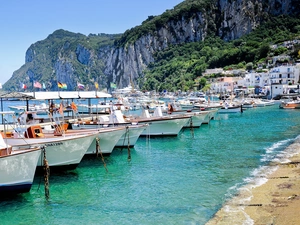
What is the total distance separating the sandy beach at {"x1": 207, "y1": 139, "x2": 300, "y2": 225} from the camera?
1551cm

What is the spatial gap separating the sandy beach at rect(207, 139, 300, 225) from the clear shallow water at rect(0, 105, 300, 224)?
2.60 ft

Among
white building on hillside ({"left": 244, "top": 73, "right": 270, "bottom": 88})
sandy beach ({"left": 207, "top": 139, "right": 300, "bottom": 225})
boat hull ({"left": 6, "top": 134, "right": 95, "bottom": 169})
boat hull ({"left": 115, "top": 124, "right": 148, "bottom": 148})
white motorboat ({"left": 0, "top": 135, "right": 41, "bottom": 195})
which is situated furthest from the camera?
white building on hillside ({"left": 244, "top": 73, "right": 270, "bottom": 88})

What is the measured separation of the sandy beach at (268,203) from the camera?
1551 centimetres

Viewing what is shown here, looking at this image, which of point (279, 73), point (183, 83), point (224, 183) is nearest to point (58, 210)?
point (224, 183)

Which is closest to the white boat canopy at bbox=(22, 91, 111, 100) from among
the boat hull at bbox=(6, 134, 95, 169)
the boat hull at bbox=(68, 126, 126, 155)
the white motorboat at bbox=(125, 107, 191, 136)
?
the white motorboat at bbox=(125, 107, 191, 136)

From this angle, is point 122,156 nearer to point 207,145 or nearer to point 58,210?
point 207,145

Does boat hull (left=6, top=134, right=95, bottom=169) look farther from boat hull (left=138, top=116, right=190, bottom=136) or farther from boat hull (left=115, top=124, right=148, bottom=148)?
boat hull (left=138, top=116, right=190, bottom=136)

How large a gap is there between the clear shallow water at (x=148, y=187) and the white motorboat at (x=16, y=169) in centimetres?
73

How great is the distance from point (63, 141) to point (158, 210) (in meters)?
9.13

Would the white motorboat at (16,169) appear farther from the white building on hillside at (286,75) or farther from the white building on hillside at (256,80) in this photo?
the white building on hillside at (256,80)

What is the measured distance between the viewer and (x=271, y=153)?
102 feet

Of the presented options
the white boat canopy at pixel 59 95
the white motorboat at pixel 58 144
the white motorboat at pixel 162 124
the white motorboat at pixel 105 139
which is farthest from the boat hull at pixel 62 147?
the white motorboat at pixel 162 124

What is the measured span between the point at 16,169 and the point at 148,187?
25.5ft

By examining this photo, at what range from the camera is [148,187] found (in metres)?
21.6
